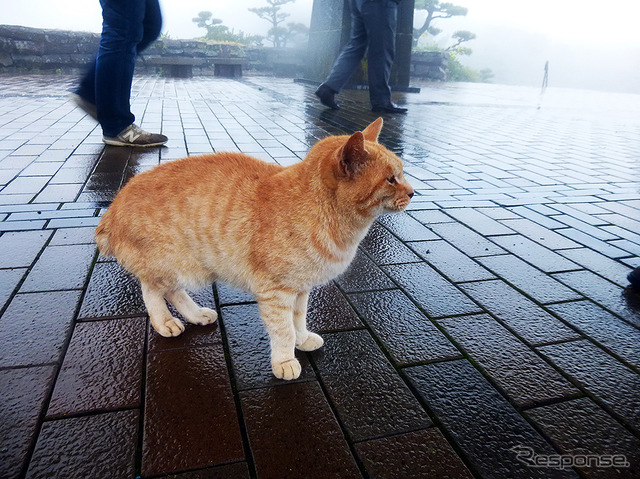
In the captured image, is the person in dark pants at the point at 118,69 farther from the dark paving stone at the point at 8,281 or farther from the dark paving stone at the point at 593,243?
the dark paving stone at the point at 593,243

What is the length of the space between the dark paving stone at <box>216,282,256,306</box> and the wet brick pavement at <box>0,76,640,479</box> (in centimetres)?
2

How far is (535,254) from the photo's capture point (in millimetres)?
3121

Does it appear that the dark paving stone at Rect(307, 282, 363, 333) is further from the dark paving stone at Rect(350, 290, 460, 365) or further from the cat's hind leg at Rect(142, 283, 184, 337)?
the cat's hind leg at Rect(142, 283, 184, 337)

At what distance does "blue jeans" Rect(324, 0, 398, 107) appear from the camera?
25.6 feet

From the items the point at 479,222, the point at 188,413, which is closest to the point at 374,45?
the point at 479,222

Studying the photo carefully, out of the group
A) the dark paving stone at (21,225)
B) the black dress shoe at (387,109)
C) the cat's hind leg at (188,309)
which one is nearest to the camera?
the cat's hind leg at (188,309)

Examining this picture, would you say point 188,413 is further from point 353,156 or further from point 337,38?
point 337,38

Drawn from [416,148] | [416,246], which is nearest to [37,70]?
[416,148]

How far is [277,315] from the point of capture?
1853mm

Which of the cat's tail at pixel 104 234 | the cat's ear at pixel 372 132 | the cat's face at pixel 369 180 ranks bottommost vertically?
the cat's tail at pixel 104 234

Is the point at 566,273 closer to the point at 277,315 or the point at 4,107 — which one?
the point at 277,315

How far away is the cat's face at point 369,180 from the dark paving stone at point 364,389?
0.66 m

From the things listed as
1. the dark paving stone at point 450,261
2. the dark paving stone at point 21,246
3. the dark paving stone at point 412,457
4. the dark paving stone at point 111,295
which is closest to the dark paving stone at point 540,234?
the dark paving stone at point 450,261

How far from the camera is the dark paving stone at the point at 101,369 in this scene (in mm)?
1684
